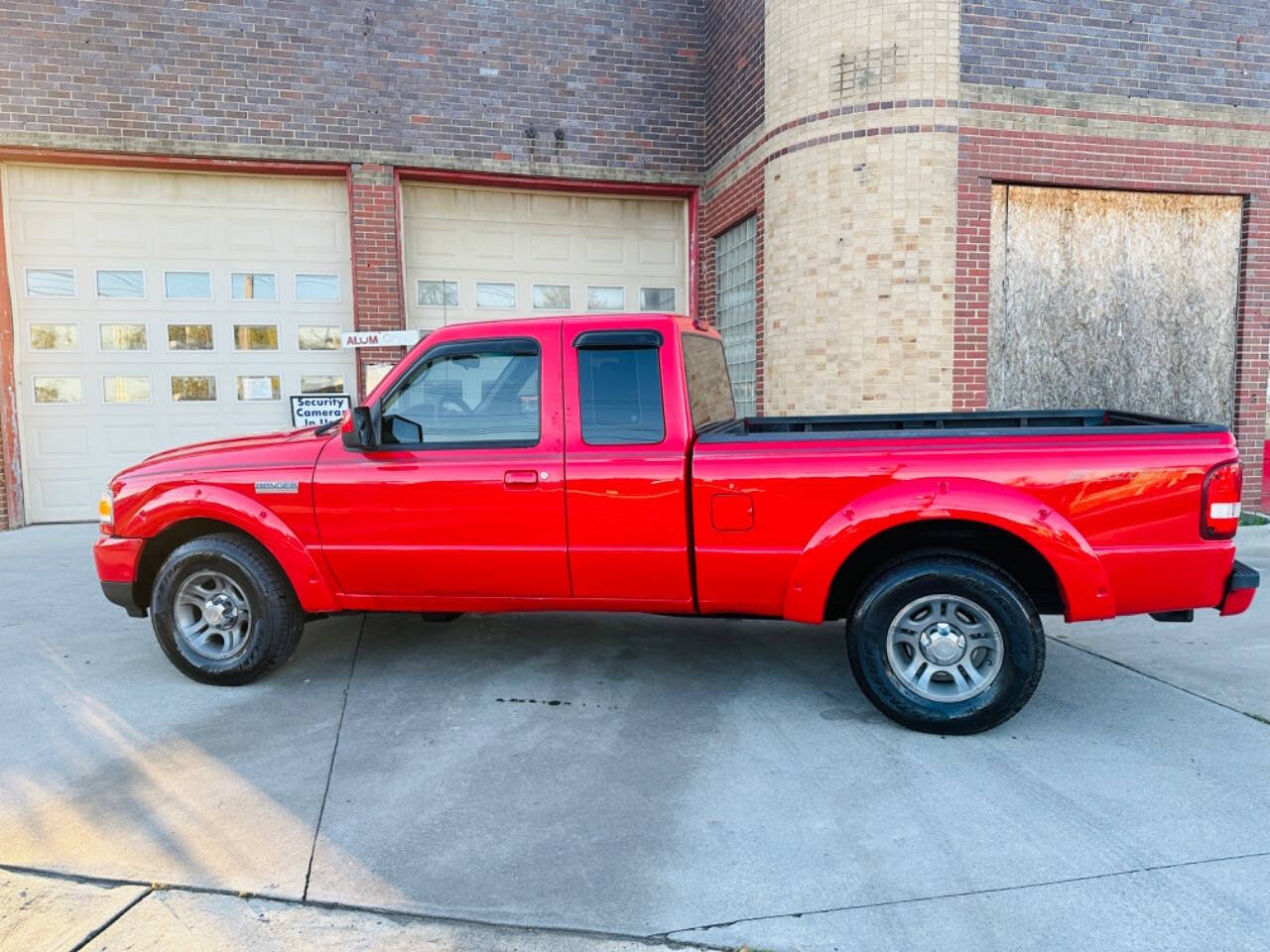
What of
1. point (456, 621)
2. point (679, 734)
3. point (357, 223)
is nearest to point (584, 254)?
point (357, 223)

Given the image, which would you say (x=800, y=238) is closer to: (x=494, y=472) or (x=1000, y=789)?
(x=494, y=472)

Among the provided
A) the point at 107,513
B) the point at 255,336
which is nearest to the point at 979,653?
the point at 107,513

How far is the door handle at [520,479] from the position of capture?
418 centimetres

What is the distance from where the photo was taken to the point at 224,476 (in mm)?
4492

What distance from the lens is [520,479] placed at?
165 inches

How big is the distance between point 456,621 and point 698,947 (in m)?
3.65

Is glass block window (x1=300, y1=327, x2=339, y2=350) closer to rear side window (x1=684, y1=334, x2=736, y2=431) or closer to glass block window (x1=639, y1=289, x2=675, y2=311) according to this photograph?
glass block window (x1=639, y1=289, x2=675, y2=311)

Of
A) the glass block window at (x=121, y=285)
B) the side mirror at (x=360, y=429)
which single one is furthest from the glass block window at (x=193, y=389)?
the side mirror at (x=360, y=429)

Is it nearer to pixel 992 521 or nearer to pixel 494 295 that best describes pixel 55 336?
pixel 494 295

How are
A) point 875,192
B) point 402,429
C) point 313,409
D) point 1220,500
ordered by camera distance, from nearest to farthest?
point 1220,500, point 402,429, point 875,192, point 313,409

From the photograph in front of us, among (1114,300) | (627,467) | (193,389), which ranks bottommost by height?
(627,467)

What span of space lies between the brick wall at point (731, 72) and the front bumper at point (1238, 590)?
22.6ft

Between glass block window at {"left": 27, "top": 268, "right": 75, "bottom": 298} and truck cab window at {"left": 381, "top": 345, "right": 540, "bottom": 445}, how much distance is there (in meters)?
7.53

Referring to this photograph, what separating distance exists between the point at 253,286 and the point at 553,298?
3485 mm
